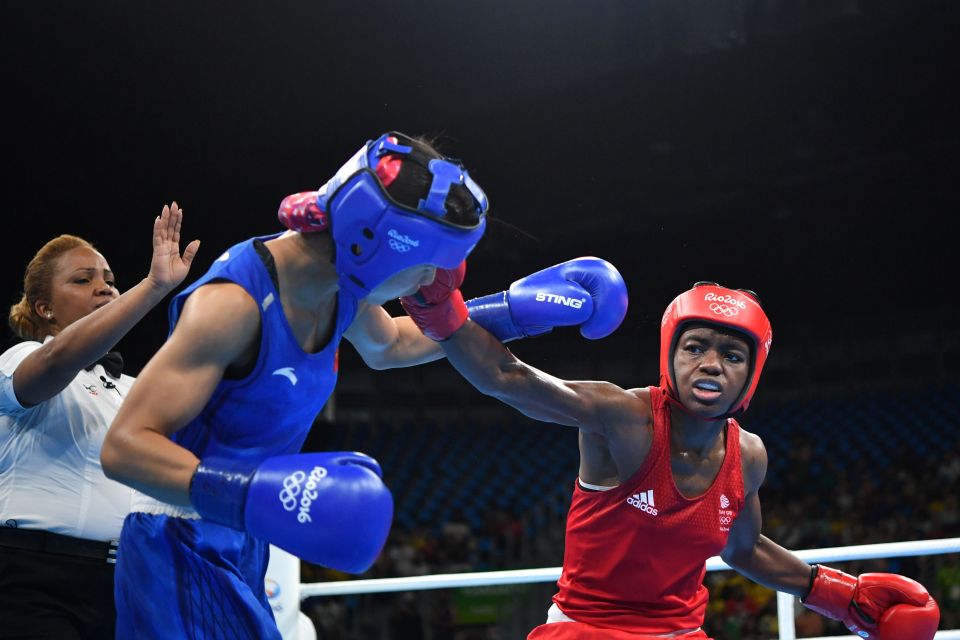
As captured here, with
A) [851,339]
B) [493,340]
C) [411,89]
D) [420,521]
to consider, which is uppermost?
[411,89]

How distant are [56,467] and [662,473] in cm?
144

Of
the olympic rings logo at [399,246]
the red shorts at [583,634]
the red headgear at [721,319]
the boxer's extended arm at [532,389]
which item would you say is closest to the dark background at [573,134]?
the red headgear at [721,319]

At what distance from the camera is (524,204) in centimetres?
1177

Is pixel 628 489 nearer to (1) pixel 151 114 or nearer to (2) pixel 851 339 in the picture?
(1) pixel 151 114

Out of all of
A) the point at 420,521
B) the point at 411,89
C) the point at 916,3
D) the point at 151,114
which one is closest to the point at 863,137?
the point at 916,3

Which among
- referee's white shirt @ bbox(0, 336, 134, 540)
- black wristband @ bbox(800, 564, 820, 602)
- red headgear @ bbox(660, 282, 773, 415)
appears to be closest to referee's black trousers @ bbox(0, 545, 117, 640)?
referee's white shirt @ bbox(0, 336, 134, 540)

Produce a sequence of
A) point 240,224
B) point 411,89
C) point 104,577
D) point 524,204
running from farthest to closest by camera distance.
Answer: point 524,204 < point 240,224 < point 411,89 < point 104,577

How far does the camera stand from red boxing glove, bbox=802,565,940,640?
2.60 meters

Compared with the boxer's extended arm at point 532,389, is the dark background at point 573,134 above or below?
above

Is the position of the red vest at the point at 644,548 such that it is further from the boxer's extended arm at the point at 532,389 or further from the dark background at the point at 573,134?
the dark background at the point at 573,134

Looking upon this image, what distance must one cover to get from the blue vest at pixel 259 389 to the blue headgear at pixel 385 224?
146 millimetres

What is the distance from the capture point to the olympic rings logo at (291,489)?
1356mm

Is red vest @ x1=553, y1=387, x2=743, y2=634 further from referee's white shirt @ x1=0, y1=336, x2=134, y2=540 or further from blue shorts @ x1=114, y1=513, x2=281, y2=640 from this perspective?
referee's white shirt @ x1=0, y1=336, x2=134, y2=540

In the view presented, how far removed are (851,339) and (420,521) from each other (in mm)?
5978
